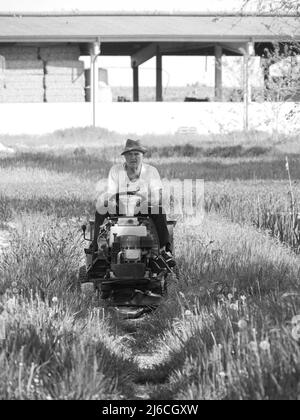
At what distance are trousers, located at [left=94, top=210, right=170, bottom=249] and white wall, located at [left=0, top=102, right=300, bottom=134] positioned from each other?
20.4 meters

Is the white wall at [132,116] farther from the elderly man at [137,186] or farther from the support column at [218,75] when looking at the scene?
the elderly man at [137,186]

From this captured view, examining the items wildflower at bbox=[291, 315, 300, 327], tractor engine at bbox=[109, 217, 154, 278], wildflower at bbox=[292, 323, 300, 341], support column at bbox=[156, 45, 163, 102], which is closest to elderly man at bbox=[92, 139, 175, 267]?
tractor engine at bbox=[109, 217, 154, 278]

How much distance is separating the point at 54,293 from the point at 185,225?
12.2 feet

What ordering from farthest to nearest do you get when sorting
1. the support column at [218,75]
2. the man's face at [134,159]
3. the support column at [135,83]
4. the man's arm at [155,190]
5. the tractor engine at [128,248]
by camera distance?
the support column at [135,83]
the support column at [218,75]
the man's face at [134,159]
the man's arm at [155,190]
the tractor engine at [128,248]

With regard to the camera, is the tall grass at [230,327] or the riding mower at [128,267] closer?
the tall grass at [230,327]

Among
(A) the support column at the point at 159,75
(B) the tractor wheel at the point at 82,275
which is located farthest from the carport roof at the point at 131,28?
(B) the tractor wheel at the point at 82,275

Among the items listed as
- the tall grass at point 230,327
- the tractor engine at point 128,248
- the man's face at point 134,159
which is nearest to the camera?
the tall grass at point 230,327

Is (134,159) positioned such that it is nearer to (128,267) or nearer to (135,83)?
(128,267)

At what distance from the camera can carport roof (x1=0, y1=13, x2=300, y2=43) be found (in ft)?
91.4

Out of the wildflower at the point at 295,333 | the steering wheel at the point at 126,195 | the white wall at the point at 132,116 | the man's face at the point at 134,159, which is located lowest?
the wildflower at the point at 295,333

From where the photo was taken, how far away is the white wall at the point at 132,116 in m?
27.8

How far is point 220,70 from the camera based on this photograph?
2994 cm

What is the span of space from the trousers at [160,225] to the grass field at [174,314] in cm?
31
